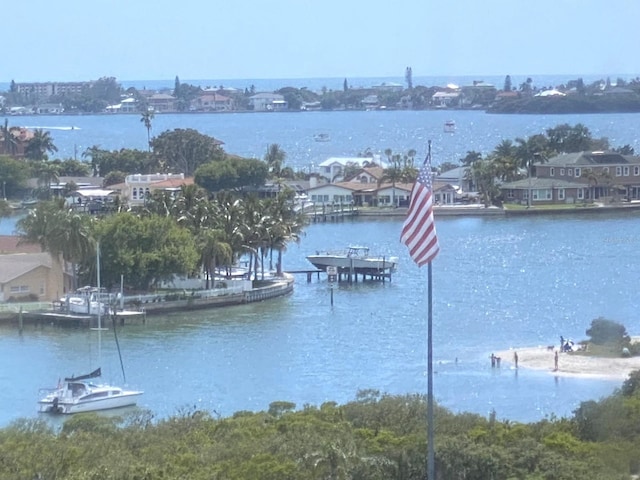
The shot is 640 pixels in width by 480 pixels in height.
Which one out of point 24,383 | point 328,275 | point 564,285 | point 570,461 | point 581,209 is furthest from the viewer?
point 581,209

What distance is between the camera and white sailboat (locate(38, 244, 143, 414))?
119 ft

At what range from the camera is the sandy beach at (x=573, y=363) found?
3706 cm

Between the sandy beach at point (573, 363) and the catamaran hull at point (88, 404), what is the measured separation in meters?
9.02

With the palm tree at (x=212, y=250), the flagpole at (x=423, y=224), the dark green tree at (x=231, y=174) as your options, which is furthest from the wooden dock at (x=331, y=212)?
the flagpole at (x=423, y=224)

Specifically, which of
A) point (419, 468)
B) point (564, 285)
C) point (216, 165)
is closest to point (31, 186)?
point (216, 165)

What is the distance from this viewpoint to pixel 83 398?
36594 millimetres

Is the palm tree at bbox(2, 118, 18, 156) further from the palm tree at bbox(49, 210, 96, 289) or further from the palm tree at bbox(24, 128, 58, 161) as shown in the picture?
the palm tree at bbox(49, 210, 96, 289)

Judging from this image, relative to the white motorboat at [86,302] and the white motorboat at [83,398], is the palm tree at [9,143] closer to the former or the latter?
the white motorboat at [86,302]

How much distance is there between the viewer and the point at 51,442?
78.5ft

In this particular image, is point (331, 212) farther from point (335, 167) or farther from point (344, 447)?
point (344, 447)

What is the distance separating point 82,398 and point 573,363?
1154 centimetres

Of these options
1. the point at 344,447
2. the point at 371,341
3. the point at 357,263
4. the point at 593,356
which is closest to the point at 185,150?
the point at 357,263

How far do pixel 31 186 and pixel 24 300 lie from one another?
4244 centimetres

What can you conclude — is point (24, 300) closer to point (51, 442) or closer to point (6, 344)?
point (6, 344)
